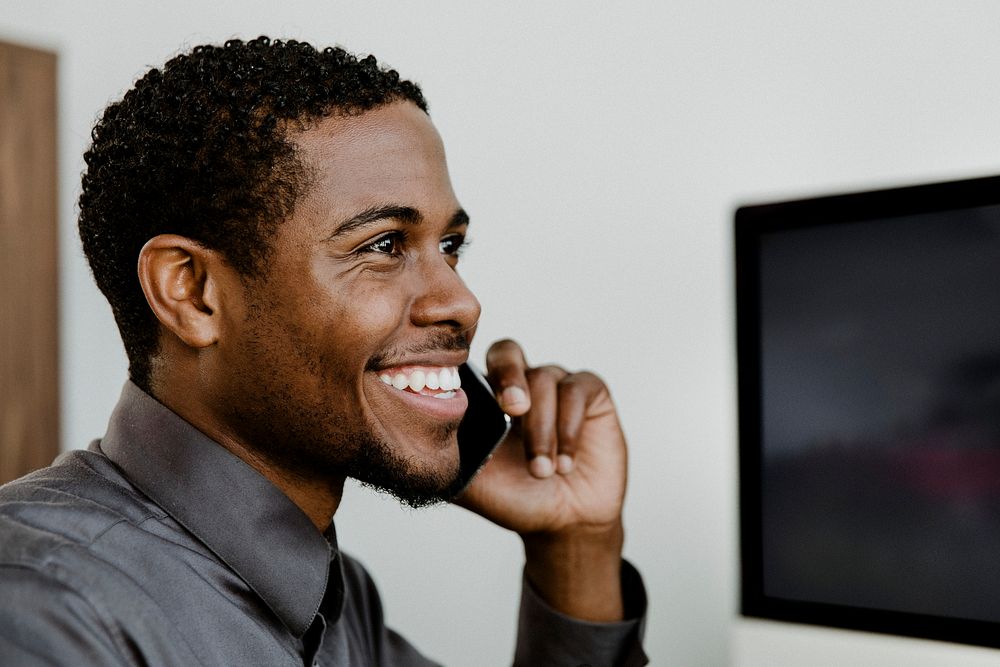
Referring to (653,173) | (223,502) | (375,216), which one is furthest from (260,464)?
(653,173)

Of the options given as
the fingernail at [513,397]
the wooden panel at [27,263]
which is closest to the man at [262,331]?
the fingernail at [513,397]

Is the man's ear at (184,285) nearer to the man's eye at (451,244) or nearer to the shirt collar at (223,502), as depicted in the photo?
the shirt collar at (223,502)

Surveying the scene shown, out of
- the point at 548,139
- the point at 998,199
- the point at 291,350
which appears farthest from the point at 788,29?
the point at 291,350

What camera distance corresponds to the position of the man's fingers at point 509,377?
1.22 metres

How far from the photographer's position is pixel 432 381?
3.55 ft

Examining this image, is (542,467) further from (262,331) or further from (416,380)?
(262,331)

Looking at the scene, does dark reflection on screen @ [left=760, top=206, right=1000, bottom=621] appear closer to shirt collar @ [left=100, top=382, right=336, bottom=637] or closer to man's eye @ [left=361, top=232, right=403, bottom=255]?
man's eye @ [left=361, top=232, right=403, bottom=255]

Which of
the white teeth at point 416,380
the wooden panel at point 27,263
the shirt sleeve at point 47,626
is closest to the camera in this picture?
the shirt sleeve at point 47,626

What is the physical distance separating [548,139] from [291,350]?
0.95m

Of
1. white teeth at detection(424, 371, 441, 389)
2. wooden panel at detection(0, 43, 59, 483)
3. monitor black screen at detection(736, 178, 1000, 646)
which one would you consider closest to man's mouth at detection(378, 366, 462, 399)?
white teeth at detection(424, 371, 441, 389)

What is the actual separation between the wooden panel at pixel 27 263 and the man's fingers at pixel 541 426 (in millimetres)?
1566

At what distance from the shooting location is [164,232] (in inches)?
40.8

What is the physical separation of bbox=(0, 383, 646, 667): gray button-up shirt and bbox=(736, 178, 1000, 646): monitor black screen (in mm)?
525

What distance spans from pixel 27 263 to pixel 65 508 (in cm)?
167
